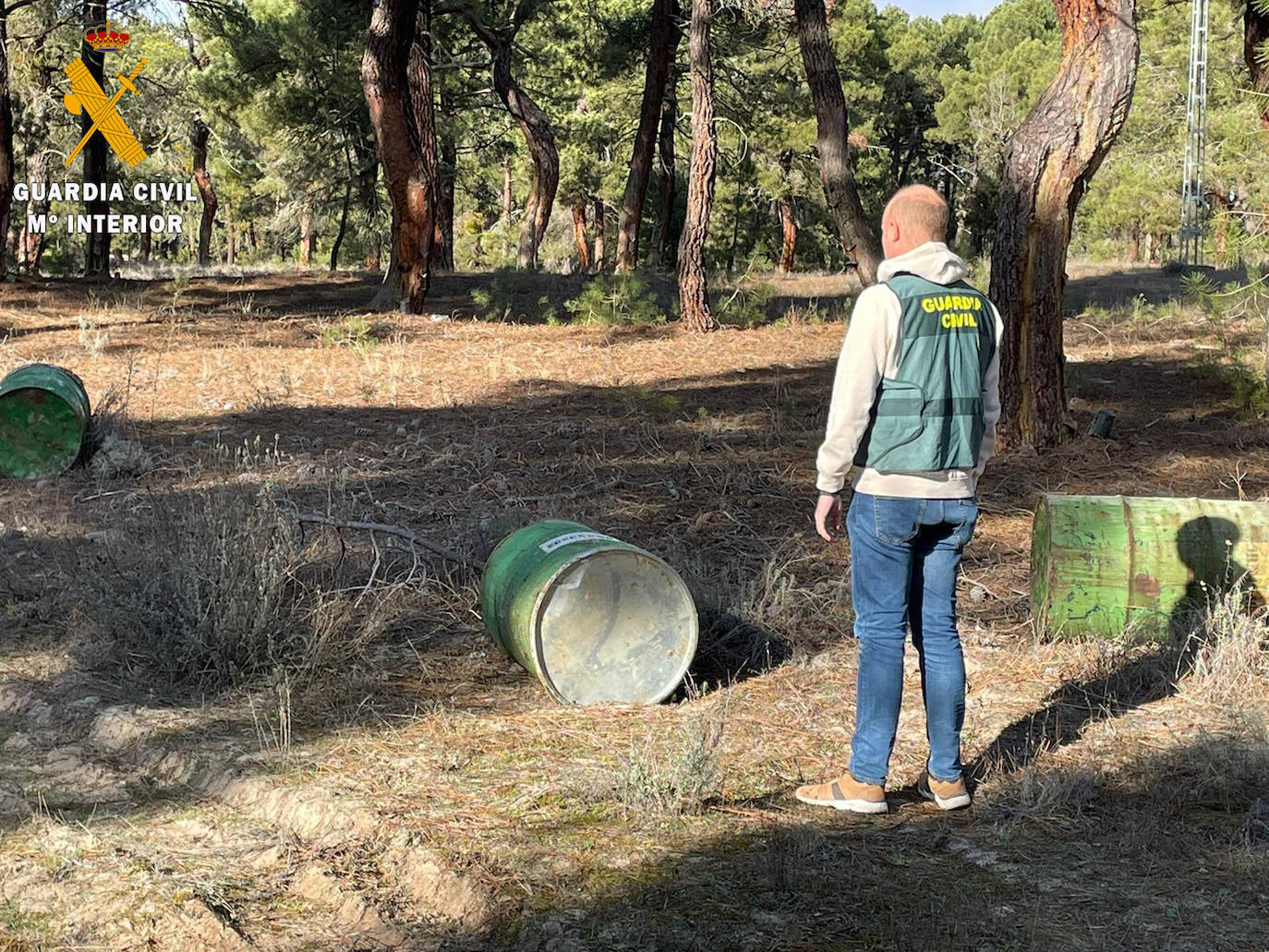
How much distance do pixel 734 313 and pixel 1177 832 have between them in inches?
474

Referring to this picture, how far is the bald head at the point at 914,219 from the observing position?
3.91m

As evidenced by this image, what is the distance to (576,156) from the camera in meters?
39.9

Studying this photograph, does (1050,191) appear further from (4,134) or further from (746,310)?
(4,134)

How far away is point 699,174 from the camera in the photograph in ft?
48.2

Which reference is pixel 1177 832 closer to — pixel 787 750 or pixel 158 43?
pixel 787 750

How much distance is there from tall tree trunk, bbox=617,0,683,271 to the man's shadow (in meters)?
14.0

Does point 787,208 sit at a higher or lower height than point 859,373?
higher

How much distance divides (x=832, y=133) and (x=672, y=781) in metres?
10.2

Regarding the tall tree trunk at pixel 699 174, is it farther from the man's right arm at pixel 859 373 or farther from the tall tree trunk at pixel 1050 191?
the man's right arm at pixel 859 373

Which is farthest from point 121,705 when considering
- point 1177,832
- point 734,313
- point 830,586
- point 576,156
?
point 576,156

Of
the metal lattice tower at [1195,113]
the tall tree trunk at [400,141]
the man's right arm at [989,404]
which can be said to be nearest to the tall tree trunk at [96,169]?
the tall tree trunk at [400,141]

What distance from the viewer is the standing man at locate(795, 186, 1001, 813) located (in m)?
3.87

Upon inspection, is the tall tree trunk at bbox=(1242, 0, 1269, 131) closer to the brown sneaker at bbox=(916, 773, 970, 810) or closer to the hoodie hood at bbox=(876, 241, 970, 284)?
the hoodie hood at bbox=(876, 241, 970, 284)

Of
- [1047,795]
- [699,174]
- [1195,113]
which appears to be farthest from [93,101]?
[1047,795]
